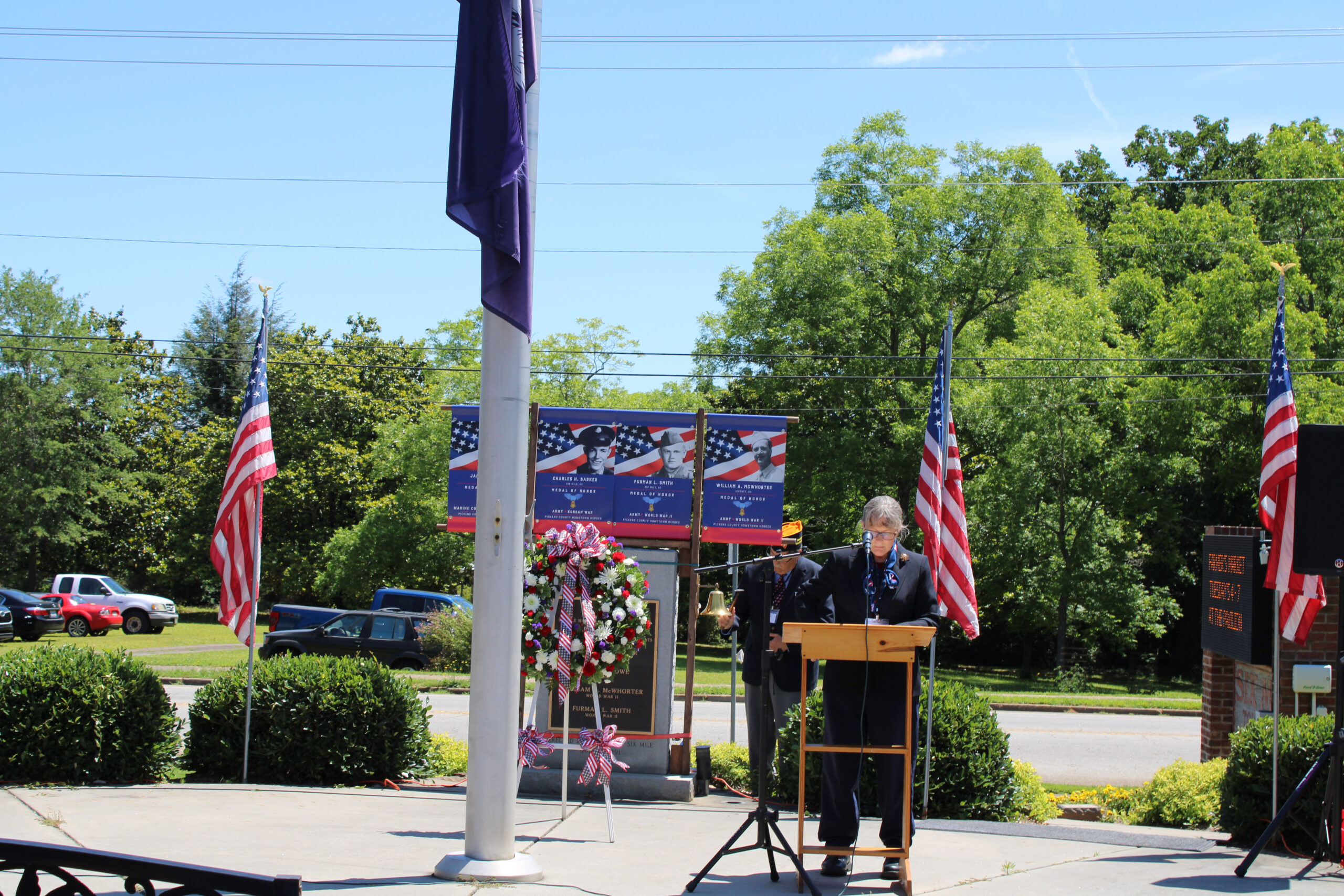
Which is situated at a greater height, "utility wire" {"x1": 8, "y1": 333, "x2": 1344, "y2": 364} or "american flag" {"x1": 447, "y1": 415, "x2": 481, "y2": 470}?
"utility wire" {"x1": 8, "y1": 333, "x2": 1344, "y2": 364}

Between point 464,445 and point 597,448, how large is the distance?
1367mm

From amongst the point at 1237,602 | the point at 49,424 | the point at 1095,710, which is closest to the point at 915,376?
the point at 1095,710

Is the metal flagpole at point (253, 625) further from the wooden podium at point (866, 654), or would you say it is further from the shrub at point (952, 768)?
the wooden podium at point (866, 654)

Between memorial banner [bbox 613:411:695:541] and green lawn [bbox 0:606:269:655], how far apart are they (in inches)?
750

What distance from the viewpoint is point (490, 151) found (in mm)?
6098

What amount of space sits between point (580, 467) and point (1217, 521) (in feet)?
102

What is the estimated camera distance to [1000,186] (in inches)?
1302

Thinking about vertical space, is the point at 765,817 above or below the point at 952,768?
above

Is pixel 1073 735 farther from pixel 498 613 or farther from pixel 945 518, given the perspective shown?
pixel 498 613

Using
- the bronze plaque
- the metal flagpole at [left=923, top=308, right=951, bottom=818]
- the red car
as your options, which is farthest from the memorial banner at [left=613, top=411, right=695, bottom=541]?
the red car

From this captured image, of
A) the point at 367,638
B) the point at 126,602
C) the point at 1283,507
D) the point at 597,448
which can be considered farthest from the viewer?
the point at 126,602

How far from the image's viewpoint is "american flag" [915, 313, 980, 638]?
8.70 meters

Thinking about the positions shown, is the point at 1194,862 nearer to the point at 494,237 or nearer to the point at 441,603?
the point at 494,237

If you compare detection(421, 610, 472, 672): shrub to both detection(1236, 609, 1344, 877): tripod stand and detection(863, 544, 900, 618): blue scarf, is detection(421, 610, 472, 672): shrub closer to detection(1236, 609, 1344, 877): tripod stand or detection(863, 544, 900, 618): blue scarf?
detection(863, 544, 900, 618): blue scarf
